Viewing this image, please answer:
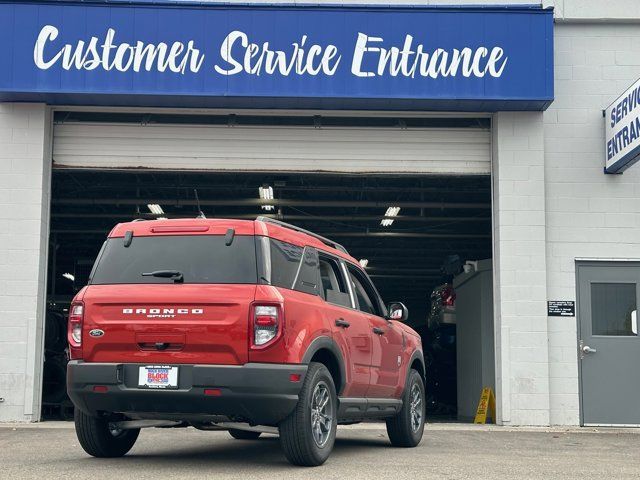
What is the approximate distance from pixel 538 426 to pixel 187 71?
748 centimetres

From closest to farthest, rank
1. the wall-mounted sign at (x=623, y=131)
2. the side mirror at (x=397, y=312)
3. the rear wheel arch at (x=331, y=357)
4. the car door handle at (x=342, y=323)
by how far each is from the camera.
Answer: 1. the rear wheel arch at (x=331, y=357)
2. the car door handle at (x=342, y=323)
3. the side mirror at (x=397, y=312)
4. the wall-mounted sign at (x=623, y=131)

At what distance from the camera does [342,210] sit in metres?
22.7

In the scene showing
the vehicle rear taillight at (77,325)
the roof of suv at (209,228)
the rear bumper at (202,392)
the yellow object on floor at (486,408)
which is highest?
the roof of suv at (209,228)

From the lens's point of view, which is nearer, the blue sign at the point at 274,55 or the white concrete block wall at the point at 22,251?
the white concrete block wall at the point at 22,251

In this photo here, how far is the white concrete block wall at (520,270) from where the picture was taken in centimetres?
1473

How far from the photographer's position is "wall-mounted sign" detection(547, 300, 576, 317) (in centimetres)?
1506

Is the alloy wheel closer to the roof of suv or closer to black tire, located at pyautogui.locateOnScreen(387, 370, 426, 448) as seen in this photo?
the roof of suv

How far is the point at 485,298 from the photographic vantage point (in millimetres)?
20625

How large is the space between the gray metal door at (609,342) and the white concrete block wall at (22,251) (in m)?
8.21

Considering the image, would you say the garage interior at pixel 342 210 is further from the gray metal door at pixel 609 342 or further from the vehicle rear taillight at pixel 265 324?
the vehicle rear taillight at pixel 265 324

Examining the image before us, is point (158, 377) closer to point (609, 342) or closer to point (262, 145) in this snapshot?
point (262, 145)

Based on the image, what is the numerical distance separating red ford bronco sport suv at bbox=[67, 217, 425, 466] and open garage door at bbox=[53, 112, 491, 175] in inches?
278

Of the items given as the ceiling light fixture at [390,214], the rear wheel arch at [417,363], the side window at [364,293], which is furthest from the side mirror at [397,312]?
the ceiling light fixture at [390,214]

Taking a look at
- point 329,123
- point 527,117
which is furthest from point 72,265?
point 527,117
